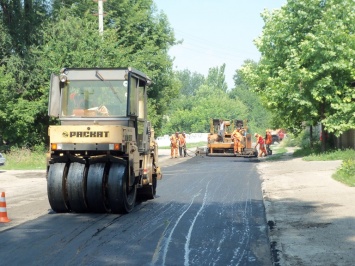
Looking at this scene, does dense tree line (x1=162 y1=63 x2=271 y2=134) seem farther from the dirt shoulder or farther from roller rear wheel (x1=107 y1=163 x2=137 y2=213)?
roller rear wheel (x1=107 y1=163 x2=137 y2=213)

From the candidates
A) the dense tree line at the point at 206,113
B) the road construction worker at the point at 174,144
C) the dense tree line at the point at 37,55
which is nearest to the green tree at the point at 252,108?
the dense tree line at the point at 206,113

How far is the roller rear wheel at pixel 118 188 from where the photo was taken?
13.6 m

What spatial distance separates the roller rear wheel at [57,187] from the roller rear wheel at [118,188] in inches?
38.9

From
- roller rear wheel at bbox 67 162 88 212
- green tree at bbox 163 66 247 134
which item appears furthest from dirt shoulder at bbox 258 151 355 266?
green tree at bbox 163 66 247 134

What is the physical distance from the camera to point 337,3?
1340 inches

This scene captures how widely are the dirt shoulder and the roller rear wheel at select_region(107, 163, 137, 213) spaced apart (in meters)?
3.02

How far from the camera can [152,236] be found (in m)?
10.9

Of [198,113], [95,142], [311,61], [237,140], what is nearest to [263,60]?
[311,61]

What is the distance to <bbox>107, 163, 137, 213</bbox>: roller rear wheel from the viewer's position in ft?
44.5

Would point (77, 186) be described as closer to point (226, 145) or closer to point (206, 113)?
point (226, 145)

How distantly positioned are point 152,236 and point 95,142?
11.5ft

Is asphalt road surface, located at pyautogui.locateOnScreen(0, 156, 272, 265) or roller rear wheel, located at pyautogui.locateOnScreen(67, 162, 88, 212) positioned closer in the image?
asphalt road surface, located at pyautogui.locateOnScreen(0, 156, 272, 265)

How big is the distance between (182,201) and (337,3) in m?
21.1

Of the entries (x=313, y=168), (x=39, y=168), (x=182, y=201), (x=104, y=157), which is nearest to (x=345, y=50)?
(x=313, y=168)
